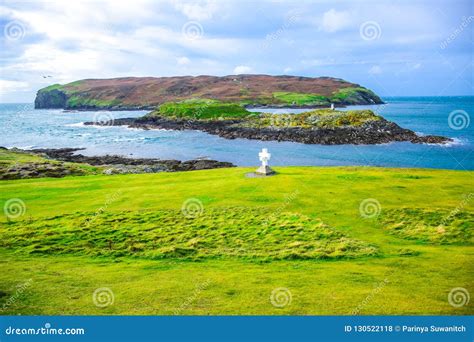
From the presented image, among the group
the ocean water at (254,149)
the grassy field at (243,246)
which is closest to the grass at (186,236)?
the grassy field at (243,246)

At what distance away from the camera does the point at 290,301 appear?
1198 cm

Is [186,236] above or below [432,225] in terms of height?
below

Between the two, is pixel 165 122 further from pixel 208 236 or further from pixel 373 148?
pixel 208 236

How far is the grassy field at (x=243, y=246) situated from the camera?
12.3 metres

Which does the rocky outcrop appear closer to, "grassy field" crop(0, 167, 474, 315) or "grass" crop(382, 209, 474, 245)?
"grassy field" crop(0, 167, 474, 315)

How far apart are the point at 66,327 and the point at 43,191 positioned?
17920 mm

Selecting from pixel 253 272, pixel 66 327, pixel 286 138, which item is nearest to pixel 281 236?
pixel 253 272

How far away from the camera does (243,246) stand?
1731 cm

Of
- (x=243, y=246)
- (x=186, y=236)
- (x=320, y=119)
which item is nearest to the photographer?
(x=243, y=246)

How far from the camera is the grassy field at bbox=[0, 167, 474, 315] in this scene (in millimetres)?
12266

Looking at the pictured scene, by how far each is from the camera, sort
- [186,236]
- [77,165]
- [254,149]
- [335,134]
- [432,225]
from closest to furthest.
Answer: [186,236] < [432,225] < [77,165] < [254,149] < [335,134]

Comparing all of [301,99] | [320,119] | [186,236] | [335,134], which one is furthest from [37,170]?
[301,99]

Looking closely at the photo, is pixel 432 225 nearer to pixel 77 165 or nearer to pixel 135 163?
pixel 77 165

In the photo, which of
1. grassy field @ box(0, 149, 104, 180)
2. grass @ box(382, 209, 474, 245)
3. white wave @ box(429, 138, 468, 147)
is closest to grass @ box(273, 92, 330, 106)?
white wave @ box(429, 138, 468, 147)
